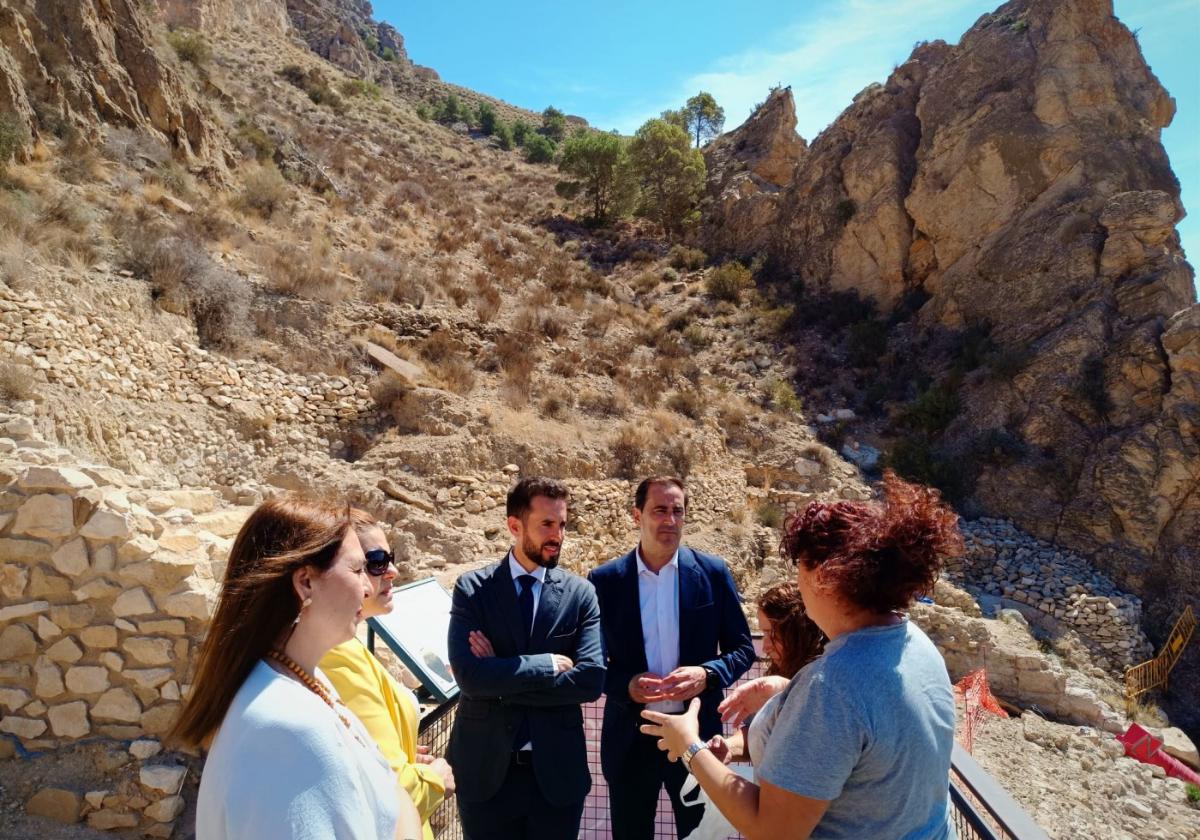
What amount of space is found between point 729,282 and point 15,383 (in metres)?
20.8

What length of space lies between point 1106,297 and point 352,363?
1792 cm

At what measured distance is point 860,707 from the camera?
1505 mm

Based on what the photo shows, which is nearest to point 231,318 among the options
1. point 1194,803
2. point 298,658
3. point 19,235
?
point 19,235

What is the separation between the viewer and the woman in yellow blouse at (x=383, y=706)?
189 centimetres

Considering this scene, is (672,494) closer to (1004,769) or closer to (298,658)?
(298,658)

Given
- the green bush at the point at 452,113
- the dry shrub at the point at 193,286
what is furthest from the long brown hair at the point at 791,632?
the green bush at the point at 452,113

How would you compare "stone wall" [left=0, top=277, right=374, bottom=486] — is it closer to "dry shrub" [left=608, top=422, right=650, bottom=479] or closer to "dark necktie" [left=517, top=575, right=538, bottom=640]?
"dry shrub" [left=608, top=422, right=650, bottom=479]

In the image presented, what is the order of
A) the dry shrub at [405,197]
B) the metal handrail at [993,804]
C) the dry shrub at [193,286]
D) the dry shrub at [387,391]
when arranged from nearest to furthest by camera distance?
1. the metal handrail at [993,804]
2. the dry shrub at [193,286]
3. the dry shrub at [387,391]
4. the dry shrub at [405,197]

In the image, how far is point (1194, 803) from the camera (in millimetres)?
7180

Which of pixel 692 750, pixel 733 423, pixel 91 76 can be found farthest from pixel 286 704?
pixel 91 76

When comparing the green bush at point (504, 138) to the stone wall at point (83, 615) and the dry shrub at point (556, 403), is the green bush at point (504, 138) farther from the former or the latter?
the stone wall at point (83, 615)

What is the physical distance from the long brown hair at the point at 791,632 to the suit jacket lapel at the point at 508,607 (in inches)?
41.6

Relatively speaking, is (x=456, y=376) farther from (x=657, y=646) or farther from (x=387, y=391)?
(x=657, y=646)

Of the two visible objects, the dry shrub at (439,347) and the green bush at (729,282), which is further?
the green bush at (729,282)
